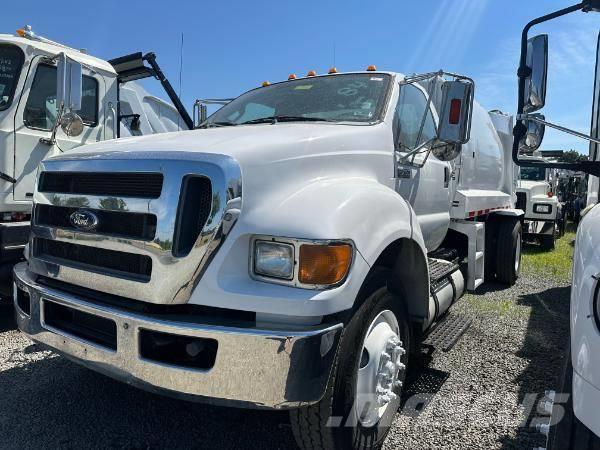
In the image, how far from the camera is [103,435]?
2.72 metres

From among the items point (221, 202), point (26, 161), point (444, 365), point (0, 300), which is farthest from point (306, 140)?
point (0, 300)

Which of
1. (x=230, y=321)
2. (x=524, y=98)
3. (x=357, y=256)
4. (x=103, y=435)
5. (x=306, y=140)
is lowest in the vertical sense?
(x=103, y=435)

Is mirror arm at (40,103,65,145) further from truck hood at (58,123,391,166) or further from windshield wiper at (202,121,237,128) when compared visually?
truck hood at (58,123,391,166)

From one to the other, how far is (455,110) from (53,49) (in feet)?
13.8

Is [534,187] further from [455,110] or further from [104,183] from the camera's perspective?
[104,183]

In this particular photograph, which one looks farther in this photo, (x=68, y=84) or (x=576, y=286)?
(x=68, y=84)

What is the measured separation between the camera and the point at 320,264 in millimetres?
2014

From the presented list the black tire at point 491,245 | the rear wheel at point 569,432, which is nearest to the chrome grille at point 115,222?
the rear wheel at point 569,432

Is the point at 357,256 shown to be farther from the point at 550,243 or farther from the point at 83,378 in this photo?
the point at 550,243

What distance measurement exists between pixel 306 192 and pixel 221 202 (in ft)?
1.57

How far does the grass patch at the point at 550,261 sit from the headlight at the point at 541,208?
890 mm

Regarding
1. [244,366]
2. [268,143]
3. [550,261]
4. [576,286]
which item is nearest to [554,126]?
[576,286]

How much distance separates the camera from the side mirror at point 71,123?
4586 millimetres

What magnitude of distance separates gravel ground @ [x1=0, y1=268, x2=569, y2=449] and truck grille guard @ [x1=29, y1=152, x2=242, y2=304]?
953 millimetres
